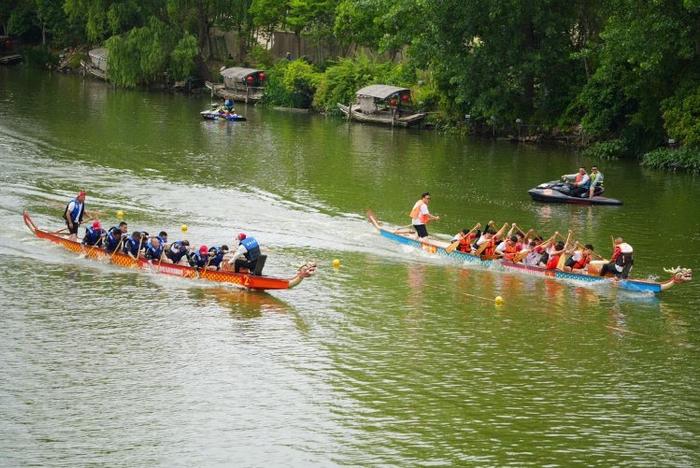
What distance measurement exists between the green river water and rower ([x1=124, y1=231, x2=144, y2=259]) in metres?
0.66

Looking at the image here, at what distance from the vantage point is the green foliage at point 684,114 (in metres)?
51.3

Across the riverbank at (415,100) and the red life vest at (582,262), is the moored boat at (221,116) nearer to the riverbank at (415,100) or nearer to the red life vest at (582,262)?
the riverbank at (415,100)

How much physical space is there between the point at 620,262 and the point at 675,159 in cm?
2333

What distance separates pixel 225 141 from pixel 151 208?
18.0 meters

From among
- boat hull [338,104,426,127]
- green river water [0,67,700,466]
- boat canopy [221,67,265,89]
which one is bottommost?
green river water [0,67,700,466]

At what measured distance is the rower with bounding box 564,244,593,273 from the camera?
31719mm

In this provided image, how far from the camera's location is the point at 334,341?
25.9 meters

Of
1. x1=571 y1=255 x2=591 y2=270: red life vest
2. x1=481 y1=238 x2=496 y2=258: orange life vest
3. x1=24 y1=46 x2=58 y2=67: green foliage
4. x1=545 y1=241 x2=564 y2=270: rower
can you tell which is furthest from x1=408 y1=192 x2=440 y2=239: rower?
x1=24 y1=46 x2=58 y2=67: green foliage

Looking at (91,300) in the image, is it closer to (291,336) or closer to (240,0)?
(291,336)

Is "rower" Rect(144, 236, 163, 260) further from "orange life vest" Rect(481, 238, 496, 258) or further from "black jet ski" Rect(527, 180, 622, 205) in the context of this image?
"black jet ski" Rect(527, 180, 622, 205)

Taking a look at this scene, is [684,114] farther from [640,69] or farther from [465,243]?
[465,243]

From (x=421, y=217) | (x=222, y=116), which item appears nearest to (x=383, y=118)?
(x=222, y=116)

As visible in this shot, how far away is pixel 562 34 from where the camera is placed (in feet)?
196

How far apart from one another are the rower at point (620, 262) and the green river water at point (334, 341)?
2.45 feet
